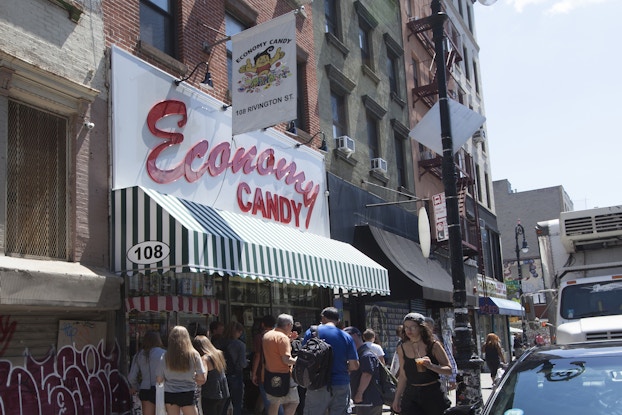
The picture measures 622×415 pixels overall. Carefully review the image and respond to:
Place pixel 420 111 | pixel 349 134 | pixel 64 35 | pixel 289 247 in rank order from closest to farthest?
pixel 64 35 → pixel 289 247 → pixel 349 134 → pixel 420 111

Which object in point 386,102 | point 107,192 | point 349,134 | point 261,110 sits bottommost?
point 107,192

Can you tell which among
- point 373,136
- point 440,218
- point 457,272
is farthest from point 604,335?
point 440,218

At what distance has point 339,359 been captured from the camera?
26.0ft

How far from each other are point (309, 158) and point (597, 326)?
23.7ft

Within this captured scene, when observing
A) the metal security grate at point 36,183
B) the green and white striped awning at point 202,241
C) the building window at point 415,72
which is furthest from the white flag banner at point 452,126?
the building window at point 415,72

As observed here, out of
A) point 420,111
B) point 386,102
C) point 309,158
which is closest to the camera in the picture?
point 309,158

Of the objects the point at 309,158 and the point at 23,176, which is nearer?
the point at 23,176

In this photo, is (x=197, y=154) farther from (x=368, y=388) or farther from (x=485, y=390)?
(x=485, y=390)

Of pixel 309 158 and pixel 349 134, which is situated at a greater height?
pixel 349 134

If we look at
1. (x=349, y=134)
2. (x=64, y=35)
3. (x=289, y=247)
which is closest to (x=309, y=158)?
(x=349, y=134)

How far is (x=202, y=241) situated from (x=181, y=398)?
2.00 m

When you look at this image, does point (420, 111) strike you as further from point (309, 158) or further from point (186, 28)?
point (186, 28)

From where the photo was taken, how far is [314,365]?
7.66 meters

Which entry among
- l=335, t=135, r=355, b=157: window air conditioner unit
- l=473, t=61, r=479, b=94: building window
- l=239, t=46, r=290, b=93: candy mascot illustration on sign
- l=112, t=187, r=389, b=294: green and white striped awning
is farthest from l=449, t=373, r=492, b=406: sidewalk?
l=473, t=61, r=479, b=94: building window
